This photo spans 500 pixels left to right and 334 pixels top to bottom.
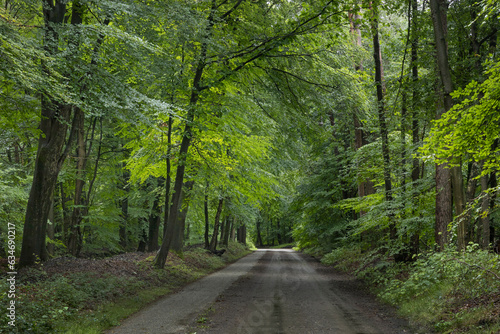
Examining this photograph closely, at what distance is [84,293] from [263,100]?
29.9 feet

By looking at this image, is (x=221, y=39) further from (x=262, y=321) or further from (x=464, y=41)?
(x=262, y=321)

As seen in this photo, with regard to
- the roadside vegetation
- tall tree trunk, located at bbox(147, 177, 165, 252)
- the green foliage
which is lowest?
the roadside vegetation

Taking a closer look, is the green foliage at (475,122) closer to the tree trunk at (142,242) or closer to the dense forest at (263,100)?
the dense forest at (263,100)

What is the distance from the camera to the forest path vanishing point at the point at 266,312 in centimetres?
670

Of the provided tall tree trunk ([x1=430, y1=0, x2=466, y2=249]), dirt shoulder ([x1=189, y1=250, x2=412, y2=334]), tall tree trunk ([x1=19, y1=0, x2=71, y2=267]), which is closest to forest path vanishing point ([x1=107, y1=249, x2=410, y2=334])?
dirt shoulder ([x1=189, y1=250, x2=412, y2=334])

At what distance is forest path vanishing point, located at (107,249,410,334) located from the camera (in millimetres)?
6699

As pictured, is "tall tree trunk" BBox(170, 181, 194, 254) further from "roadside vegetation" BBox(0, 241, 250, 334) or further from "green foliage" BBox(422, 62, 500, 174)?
"green foliage" BBox(422, 62, 500, 174)

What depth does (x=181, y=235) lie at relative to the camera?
17859 millimetres

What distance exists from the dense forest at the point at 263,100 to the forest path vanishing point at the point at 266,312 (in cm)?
148

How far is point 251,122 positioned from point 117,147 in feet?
29.8

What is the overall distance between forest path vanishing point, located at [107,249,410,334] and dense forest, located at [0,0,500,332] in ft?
4.86

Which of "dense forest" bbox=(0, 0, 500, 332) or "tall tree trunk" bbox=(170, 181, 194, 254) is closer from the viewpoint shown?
"dense forest" bbox=(0, 0, 500, 332)

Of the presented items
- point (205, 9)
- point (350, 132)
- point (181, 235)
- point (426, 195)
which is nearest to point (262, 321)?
point (426, 195)

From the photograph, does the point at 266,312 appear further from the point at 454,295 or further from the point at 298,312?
the point at 454,295
